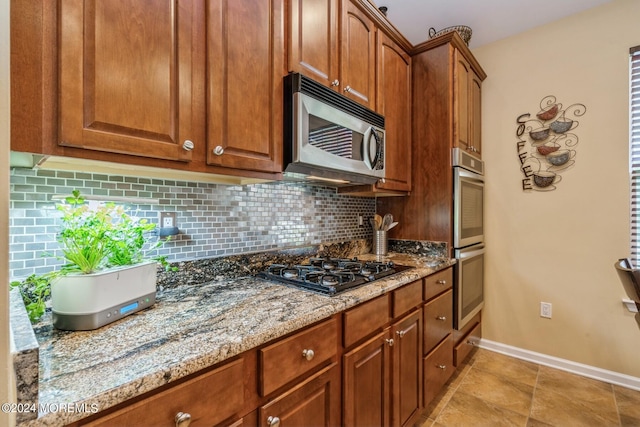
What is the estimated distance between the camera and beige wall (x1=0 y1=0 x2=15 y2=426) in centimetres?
42

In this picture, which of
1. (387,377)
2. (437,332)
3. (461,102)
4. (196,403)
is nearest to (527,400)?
(437,332)

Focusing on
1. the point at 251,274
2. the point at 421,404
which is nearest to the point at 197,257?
the point at 251,274

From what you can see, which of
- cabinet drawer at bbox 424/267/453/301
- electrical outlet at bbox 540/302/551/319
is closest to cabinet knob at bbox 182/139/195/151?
cabinet drawer at bbox 424/267/453/301

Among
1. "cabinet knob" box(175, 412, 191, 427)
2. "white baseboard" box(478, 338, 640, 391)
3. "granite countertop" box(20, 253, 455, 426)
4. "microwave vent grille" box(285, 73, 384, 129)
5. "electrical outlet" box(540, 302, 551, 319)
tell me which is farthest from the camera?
"electrical outlet" box(540, 302, 551, 319)

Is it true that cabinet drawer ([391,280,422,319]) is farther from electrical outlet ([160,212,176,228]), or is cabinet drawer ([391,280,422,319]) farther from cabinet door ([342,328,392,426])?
electrical outlet ([160,212,176,228])

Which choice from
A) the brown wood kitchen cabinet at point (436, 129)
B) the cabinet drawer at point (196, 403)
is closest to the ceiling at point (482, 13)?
the brown wood kitchen cabinet at point (436, 129)

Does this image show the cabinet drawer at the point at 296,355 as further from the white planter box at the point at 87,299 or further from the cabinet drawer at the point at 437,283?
the cabinet drawer at the point at 437,283

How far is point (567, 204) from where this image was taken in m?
2.26

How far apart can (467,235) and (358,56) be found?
1498 millimetres

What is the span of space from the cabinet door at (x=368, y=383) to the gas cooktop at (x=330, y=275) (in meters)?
0.25

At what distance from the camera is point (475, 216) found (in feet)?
7.88

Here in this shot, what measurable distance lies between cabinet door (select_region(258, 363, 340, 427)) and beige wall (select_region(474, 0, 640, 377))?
84.0 inches

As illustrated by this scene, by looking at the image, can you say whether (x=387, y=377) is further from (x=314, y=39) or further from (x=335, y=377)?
(x=314, y=39)

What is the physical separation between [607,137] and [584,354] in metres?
1.62
